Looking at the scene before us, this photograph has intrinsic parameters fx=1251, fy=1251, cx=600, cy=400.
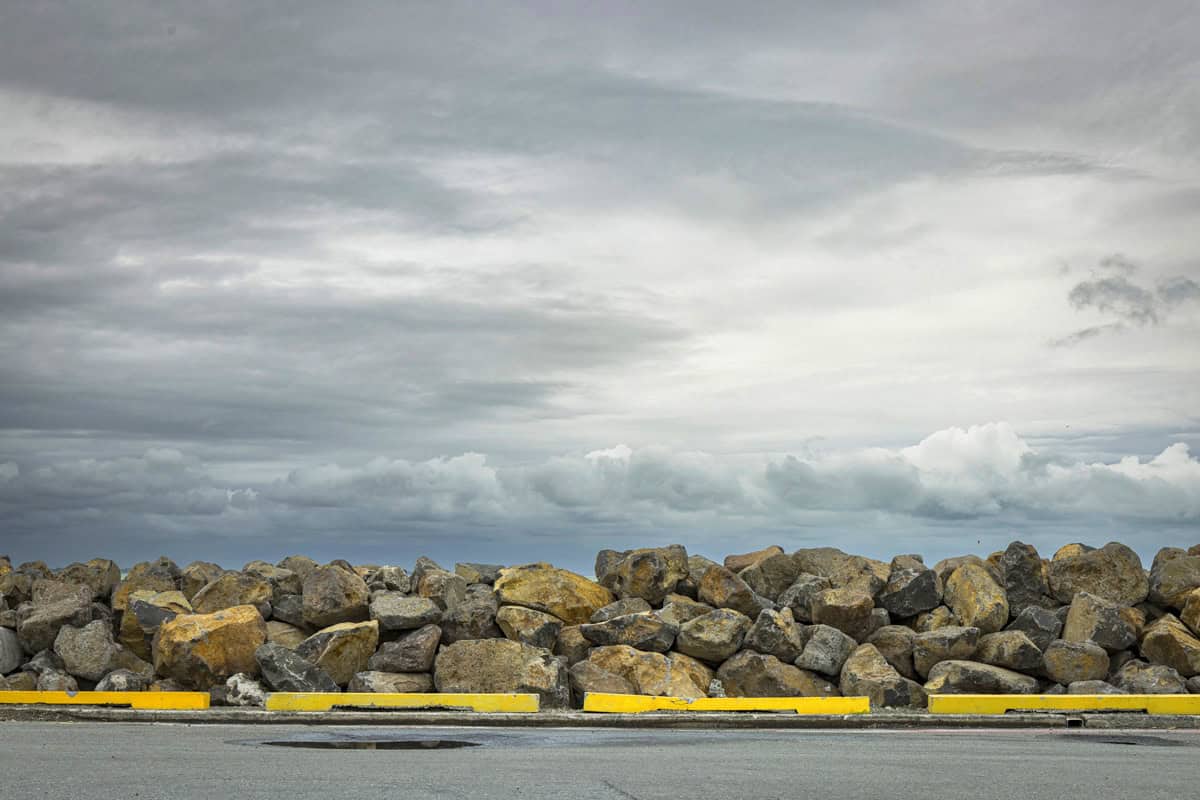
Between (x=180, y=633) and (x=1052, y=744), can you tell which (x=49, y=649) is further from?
(x=1052, y=744)

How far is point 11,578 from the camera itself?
26.0 meters

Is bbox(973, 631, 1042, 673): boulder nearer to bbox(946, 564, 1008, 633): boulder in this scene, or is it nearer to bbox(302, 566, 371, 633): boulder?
bbox(946, 564, 1008, 633): boulder

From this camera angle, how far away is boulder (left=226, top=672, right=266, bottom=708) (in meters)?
18.9

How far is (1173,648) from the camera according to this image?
2069 centimetres

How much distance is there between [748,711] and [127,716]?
28.1 feet

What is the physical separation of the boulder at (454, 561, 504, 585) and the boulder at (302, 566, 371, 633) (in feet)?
8.52

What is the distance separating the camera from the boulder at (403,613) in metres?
21.0

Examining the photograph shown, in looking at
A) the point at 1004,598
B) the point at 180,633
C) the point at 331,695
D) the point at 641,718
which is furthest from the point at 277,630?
the point at 1004,598

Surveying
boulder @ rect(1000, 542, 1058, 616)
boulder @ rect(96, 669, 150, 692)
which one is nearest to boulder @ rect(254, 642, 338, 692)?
boulder @ rect(96, 669, 150, 692)

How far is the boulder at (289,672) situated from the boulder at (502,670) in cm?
186

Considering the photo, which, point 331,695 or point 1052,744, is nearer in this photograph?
point 1052,744

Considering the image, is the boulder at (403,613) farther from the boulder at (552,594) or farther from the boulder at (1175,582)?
the boulder at (1175,582)

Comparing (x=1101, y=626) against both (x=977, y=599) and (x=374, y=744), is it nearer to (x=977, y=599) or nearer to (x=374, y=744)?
(x=977, y=599)

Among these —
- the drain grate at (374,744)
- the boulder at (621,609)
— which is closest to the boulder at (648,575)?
the boulder at (621,609)
